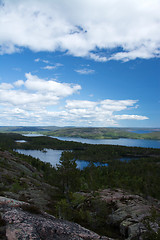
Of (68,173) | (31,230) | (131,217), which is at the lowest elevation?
(131,217)

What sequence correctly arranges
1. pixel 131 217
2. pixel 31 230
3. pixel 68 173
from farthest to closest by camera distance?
pixel 68 173 → pixel 131 217 → pixel 31 230

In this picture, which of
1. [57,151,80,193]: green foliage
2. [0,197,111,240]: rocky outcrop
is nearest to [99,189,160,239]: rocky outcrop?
[0,197,111,240]: rocky outcrop

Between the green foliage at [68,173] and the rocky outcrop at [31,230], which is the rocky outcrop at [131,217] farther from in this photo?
the green foliage at [68,173]

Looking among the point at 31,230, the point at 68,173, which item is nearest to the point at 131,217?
the point at 68,173

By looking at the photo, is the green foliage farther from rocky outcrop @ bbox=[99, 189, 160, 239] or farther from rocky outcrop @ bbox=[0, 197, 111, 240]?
rocky outcrop @ bbox=[0, 197, 111, 240]

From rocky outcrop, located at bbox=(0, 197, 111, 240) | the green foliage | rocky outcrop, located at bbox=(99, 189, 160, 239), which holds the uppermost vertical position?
rocky outcrop, located at bbox=(0, 197, 111, 240)

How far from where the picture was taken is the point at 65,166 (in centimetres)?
4591

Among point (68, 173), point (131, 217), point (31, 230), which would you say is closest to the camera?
point (31, 230)

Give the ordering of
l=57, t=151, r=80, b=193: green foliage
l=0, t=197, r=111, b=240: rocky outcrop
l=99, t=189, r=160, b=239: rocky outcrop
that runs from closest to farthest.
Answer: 1. l=0, t=197, r=111, b=240: rocky outcrop
2. l=99, t=189, r=160, b=239: rocky outcrop
3. l=57, t=151, r=80, b=193: green foliage

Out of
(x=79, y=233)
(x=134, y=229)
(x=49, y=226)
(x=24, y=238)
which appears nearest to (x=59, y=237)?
(x=49, y=226)

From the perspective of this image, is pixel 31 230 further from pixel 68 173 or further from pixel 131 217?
pixel 68 173

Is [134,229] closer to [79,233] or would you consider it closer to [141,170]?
[79,233]

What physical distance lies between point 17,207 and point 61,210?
14.7 metres

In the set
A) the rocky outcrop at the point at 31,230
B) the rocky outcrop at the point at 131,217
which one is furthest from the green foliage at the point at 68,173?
the rocky outcrop at the point at 31,230
